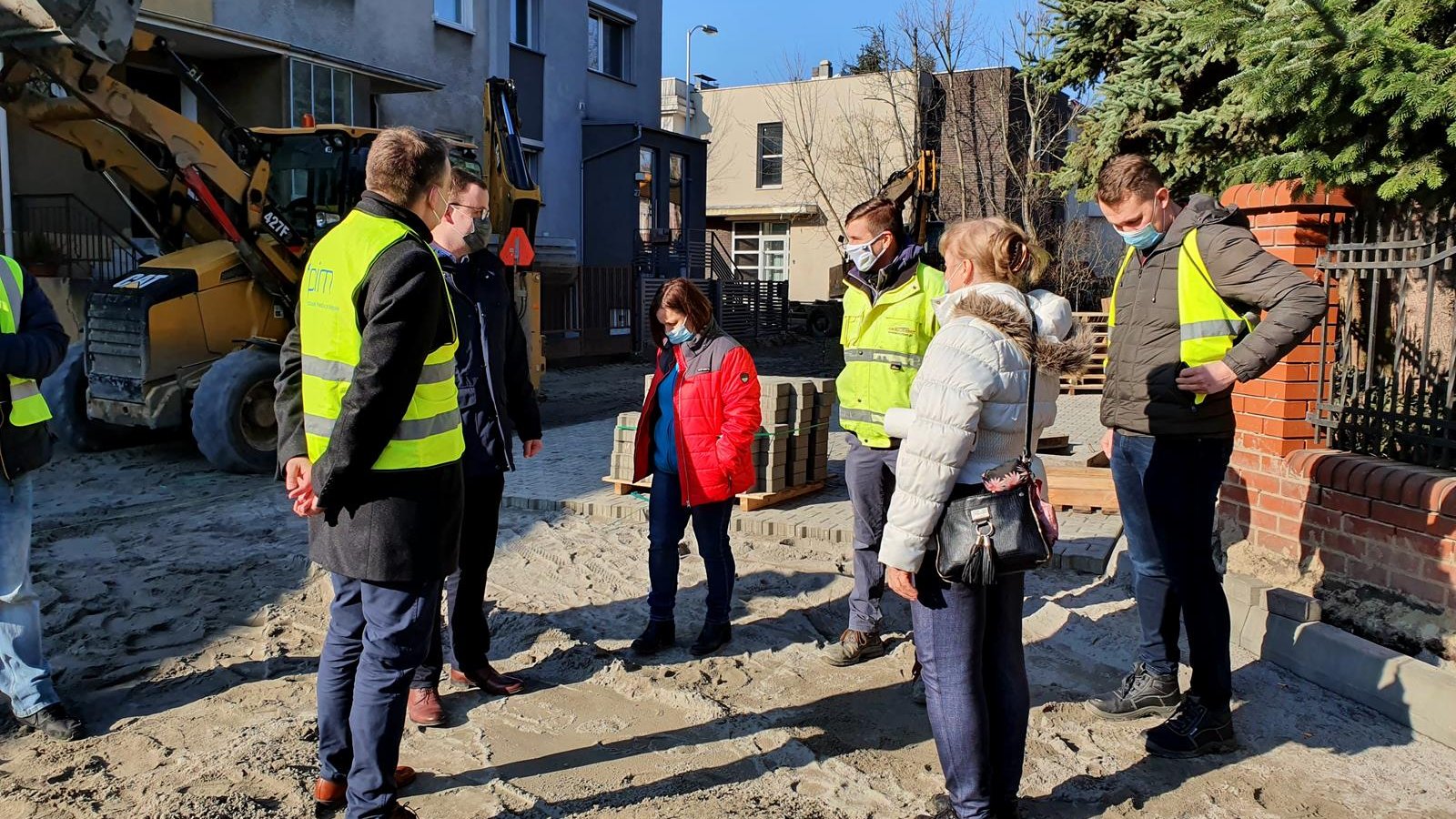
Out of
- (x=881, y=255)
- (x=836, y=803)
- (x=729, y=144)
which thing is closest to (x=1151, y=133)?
(x=881, y=255)

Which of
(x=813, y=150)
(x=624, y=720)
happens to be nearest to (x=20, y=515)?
(x=624, y=720)

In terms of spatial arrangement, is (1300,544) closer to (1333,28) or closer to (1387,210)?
(1387,210)

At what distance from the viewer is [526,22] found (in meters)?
21.6

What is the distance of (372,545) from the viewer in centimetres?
314

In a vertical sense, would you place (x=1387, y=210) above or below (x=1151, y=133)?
below

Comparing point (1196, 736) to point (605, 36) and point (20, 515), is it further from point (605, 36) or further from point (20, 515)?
point (605, 36)

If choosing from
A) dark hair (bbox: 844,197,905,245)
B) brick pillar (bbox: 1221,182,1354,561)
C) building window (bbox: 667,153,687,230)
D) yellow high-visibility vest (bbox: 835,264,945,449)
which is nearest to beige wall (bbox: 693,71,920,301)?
building window (bbox: 667,153,687,230)

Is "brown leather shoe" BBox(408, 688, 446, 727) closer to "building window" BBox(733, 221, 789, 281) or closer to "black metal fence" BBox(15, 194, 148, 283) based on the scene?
"black metal fence" BBox(15, 194, 148, 283)

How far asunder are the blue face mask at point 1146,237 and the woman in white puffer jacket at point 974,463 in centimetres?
94

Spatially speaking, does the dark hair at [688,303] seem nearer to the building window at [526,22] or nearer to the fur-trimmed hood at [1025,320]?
the fur-trimmed hood at [1025,320]

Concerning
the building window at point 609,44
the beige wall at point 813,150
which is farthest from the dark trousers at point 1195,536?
the beige wall at point 813,150

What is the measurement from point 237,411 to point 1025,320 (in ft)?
25.4

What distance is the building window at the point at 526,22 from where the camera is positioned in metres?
21.4

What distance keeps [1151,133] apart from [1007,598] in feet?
20.7
